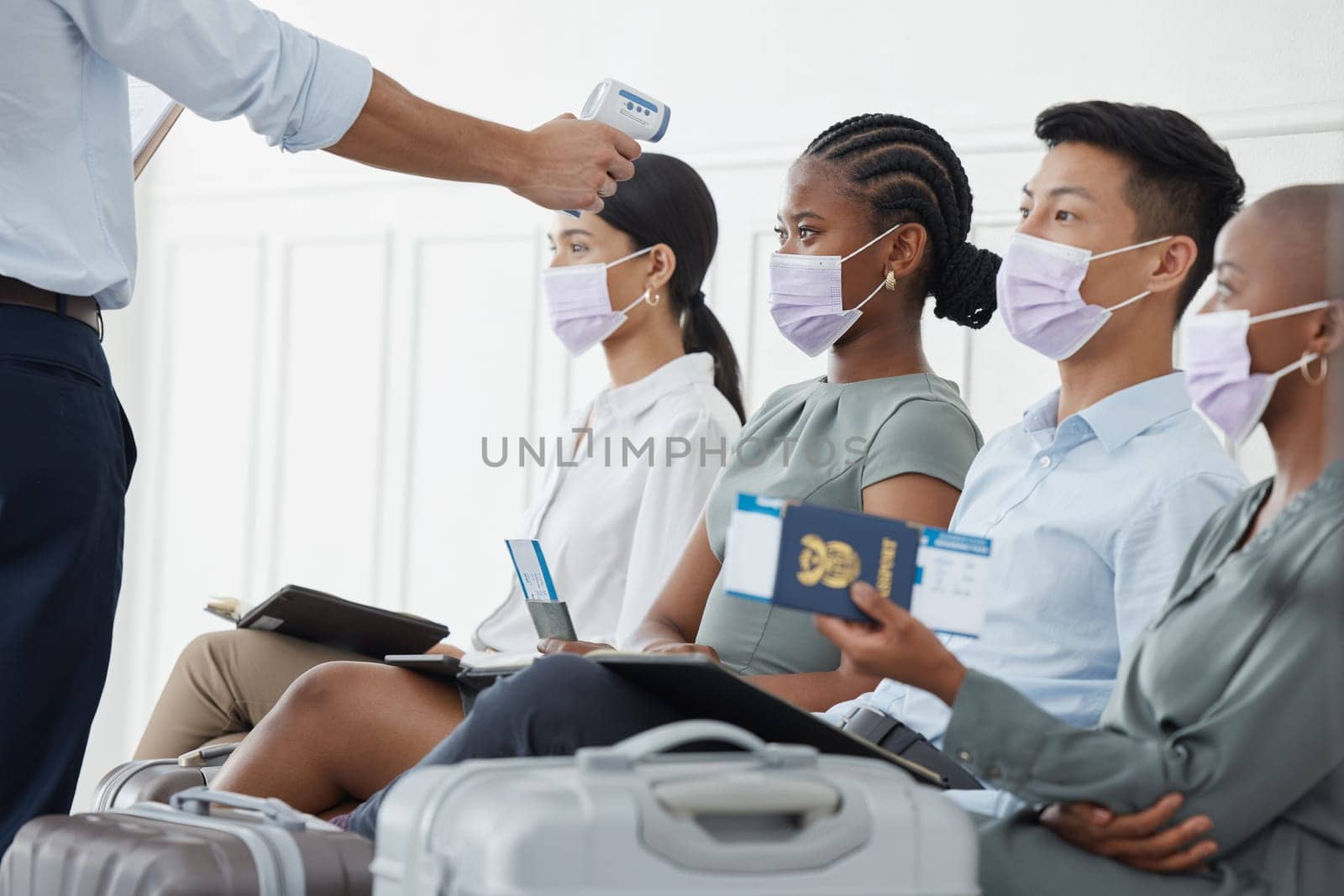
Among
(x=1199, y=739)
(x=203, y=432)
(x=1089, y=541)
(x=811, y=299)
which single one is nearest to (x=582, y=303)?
(x=811, y=299)

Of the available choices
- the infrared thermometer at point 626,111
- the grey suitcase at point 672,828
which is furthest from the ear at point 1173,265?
the grey suitcase at point 672,828

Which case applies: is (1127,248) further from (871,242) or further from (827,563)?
(827,563)

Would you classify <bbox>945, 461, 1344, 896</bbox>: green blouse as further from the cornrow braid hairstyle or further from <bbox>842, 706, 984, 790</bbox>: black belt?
the cornrow braid hairstyle

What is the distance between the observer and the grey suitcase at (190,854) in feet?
3.99

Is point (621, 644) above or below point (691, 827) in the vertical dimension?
below

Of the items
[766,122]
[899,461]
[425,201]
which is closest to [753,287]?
[766,122]

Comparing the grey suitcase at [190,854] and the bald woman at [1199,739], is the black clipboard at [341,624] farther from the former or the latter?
the bald woman at [1199,739]

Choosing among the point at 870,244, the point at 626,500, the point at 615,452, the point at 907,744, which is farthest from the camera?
the point at 615,452

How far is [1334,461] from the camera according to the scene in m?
1.24

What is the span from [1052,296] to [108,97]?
1.18 m

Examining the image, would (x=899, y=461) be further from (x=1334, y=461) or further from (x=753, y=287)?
(x=753, y=287)

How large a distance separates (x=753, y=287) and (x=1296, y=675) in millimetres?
2281

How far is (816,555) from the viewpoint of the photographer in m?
1.13

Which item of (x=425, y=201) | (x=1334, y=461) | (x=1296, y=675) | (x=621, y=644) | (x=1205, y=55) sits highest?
(x=1205, y=55)
